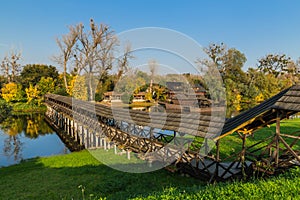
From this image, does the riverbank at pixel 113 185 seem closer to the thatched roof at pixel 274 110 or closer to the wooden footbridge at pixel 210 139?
the wooden footbridge at pixel 210 139

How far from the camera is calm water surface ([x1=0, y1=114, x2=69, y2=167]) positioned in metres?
15.1

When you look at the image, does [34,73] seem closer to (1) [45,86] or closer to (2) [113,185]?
(1) [45,86]

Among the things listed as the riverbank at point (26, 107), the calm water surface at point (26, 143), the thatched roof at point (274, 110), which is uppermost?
the thatched roof at point (274, 110)

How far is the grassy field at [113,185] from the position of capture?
12.1ft

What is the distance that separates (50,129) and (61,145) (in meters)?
7.35

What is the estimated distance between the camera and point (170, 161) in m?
8.48

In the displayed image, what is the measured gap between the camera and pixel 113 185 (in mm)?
6820

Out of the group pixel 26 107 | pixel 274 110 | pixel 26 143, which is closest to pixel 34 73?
pixel 26 107

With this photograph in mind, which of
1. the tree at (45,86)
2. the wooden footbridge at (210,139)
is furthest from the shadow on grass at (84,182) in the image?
the tree at (45,86)

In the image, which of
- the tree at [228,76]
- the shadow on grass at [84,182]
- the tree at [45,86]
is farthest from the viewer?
the tree at [45,86]

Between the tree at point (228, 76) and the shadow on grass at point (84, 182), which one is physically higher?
the tree at point (228, 76)

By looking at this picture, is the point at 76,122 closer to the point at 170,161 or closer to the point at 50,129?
the point at 50,129

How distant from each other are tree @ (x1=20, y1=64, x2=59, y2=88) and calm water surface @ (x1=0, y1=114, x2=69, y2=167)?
73.6 ft

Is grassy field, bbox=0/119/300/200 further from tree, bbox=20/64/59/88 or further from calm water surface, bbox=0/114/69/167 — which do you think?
tree, bbox=20/64/59/88
